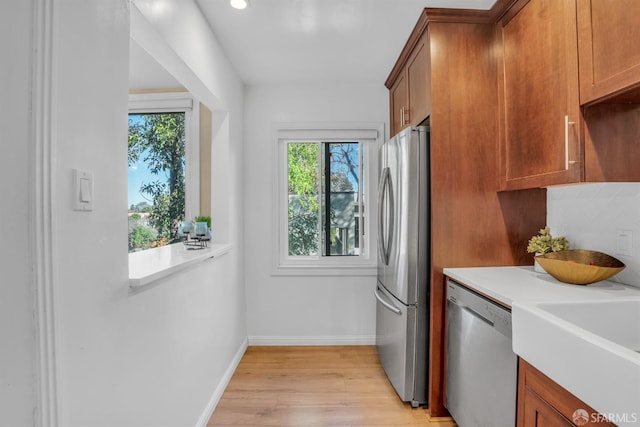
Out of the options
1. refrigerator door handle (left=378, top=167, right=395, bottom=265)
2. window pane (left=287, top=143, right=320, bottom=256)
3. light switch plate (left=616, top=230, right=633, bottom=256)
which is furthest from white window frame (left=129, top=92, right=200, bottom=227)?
light switch plate (left=616, top=230, right=633, bottom=256)

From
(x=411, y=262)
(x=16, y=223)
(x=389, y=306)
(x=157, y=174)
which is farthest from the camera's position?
(x=157, y=174)

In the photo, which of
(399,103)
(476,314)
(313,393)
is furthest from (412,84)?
(313,393)

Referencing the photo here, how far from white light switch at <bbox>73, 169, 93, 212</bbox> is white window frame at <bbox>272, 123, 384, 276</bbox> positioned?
2.01 meters

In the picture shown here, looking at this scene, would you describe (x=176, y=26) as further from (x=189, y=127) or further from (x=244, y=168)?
(x=244, y=168)

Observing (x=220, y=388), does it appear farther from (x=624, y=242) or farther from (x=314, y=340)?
(x=624, y=242)

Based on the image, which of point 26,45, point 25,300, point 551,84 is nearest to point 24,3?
point 26,45

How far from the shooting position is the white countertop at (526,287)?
1.26 m

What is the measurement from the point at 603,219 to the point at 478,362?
3.12 feet

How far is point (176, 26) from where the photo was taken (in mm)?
1498

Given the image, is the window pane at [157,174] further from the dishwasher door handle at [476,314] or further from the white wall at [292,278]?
the dishwasher door handle at [476,314]

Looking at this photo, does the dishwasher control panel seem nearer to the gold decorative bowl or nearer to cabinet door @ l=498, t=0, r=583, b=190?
the gold decorative bowl

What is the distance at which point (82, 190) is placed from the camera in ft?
2.89

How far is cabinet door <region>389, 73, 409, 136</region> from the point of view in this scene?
2.30 m

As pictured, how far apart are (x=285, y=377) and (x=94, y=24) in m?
2.34
